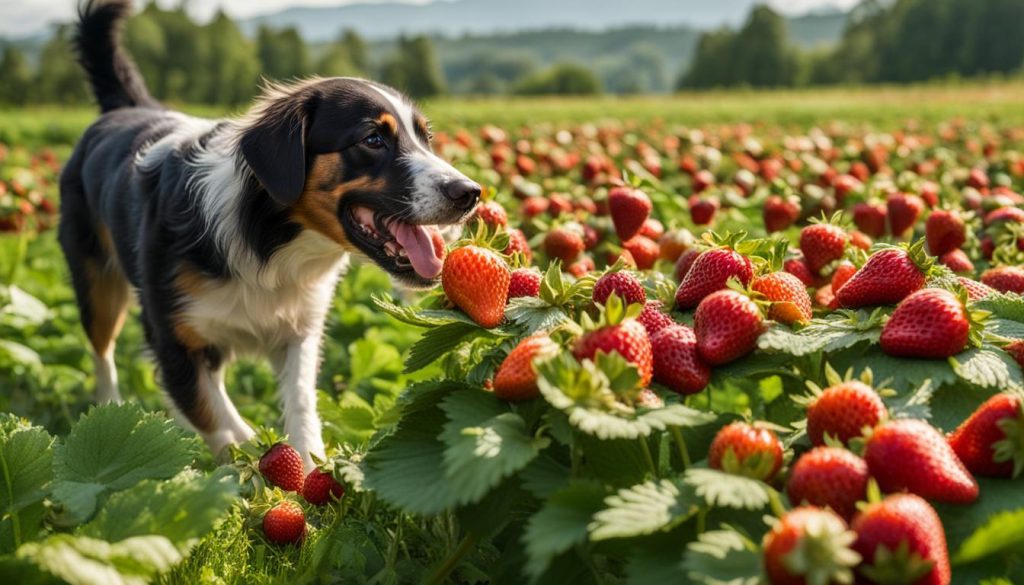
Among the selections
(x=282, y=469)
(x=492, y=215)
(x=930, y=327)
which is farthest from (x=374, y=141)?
(x=930, y=327)

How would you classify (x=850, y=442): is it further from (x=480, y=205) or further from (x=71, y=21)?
(x=71, y=21)

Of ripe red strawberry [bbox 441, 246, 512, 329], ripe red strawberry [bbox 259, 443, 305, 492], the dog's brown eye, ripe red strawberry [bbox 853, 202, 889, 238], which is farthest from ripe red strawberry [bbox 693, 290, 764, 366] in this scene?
ripe red strawberry [bbox 853, 202, 889, 238]


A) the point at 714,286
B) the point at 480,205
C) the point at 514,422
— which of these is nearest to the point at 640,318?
the point at 714,286

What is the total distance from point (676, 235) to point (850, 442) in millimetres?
2021

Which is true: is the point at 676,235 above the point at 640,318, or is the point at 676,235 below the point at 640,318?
below

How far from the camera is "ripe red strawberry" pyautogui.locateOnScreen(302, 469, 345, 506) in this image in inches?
93.3

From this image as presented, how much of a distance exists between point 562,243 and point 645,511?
185 cm

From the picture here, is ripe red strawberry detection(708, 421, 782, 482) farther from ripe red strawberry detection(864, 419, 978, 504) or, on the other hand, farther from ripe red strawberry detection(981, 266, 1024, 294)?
ripe red strawberry detection(981, 266, 1024, 294)

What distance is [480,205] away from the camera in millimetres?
3100

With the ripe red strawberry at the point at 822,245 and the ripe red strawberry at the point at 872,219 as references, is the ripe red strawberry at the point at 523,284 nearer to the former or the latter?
the ripe red strawberry at the point at 822,245

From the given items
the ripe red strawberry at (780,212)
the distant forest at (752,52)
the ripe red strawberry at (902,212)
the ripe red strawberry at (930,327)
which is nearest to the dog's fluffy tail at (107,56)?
the ripe red strawberry at (780,212)

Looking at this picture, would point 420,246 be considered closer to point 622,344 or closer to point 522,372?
point 522,372

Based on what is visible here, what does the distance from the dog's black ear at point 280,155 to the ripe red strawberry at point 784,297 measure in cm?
180

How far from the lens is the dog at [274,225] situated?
3.26 metres
